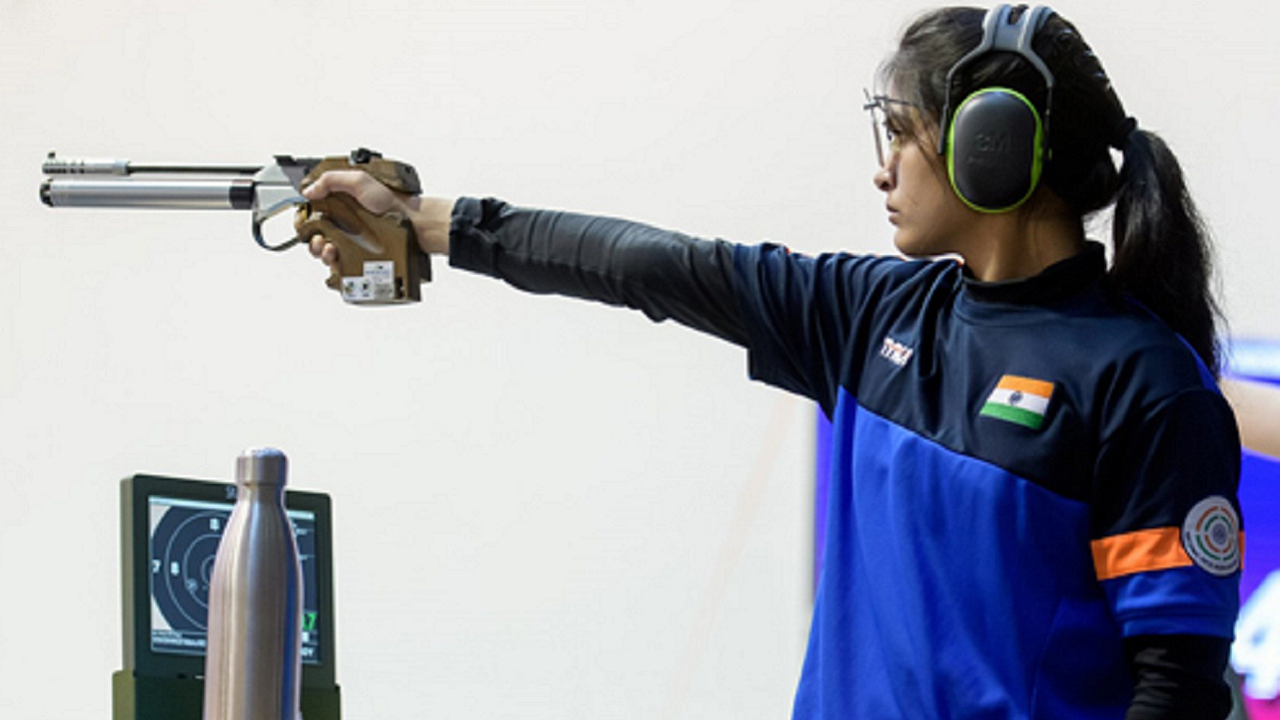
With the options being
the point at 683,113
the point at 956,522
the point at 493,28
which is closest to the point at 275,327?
the point at 493,28

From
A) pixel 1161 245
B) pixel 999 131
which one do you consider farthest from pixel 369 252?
pixel 1161 245

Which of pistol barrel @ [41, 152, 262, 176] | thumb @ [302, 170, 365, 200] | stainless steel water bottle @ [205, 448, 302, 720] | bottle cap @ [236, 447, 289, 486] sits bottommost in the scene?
stainless steel water bottle @ [205, 448, 302, 720]

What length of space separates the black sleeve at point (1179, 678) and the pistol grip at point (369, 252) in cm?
94

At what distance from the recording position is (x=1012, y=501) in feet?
4.95

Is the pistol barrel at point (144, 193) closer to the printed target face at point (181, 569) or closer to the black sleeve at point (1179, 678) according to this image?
the printed target face at point (181, 569)

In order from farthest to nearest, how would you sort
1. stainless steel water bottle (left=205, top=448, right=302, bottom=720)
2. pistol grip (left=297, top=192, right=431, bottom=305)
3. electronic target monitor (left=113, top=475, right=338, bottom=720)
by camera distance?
1. pistol grip (left=297, top=192, right=431, bottom=305)
2. electronic target monitor (left=113, top=475, right=338, bottom=720)
3. stainless steel water bottle (left=205, top=448, right=302, bottom=720)

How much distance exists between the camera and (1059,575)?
1497mm

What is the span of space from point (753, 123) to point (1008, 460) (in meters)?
1.38

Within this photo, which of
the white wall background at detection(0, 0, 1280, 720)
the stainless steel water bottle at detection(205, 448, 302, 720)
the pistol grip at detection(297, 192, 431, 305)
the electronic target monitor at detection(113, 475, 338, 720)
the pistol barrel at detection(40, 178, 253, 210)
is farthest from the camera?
the white wall background at detection(0, 0, 1280, 720)

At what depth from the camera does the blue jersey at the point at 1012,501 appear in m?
1.46

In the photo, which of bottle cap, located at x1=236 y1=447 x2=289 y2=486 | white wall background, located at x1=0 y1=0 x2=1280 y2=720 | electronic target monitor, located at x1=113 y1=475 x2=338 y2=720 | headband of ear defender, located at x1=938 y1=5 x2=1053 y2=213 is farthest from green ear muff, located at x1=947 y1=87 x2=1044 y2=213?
white wall background, located at x1=0 y1=0 x2=1280 y2=720

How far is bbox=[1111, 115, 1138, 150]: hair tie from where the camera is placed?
5.32 ft

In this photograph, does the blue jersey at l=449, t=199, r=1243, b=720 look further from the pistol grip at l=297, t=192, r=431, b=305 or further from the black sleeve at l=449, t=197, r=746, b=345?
the pistol grip at l=297, t=192, r=431, b=305

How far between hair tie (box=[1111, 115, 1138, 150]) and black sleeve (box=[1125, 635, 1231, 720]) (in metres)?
0.46
